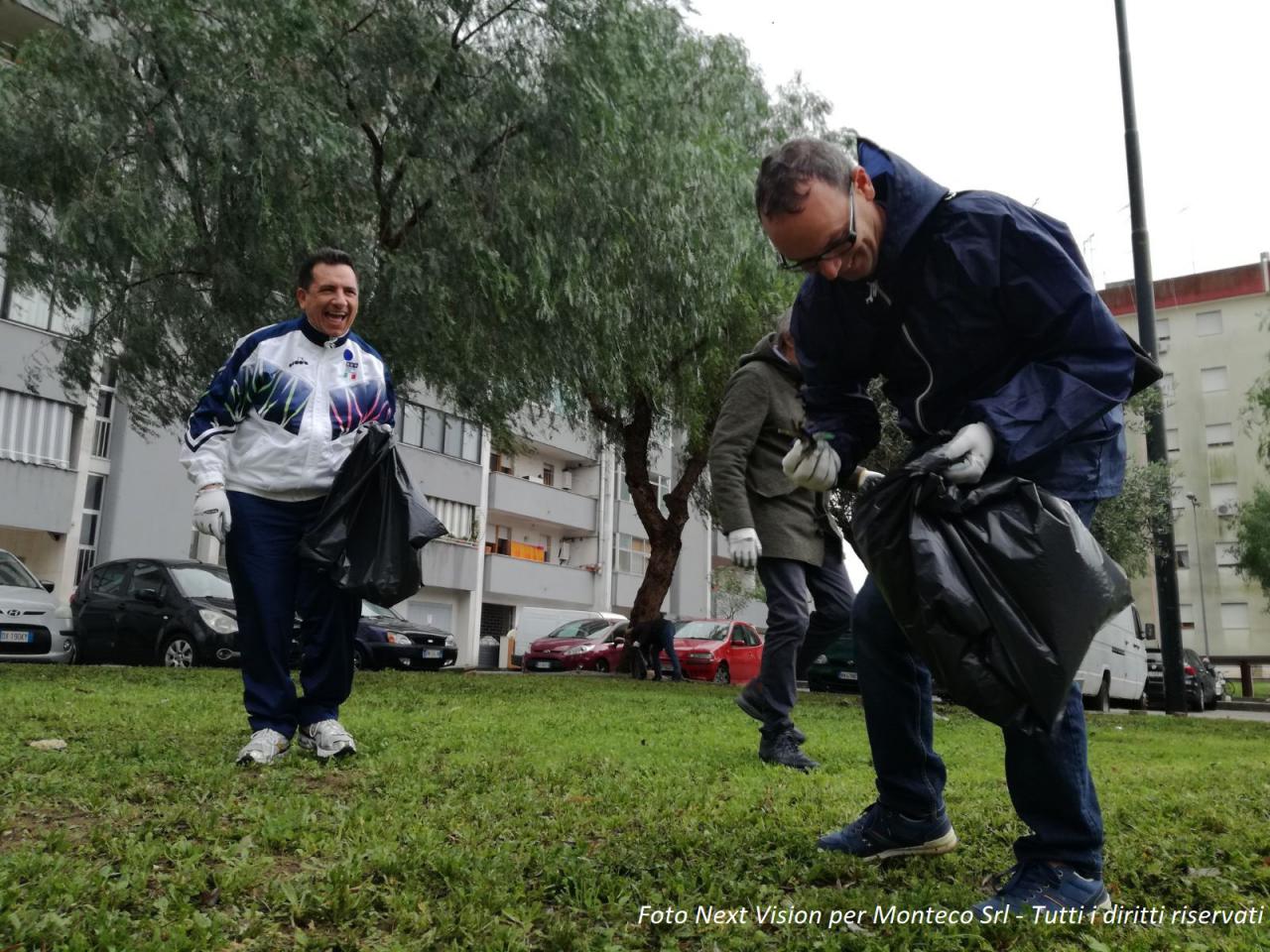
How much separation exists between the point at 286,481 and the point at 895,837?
8.64 feet

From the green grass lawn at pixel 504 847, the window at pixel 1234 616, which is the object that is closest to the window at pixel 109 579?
the green grass lawn at pixel 504 847

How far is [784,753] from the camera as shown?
4582mm

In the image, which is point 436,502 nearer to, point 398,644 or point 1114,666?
point 398,644

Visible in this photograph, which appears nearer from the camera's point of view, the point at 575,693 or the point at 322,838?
the point at 322,838

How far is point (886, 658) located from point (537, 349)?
9682 millimetres

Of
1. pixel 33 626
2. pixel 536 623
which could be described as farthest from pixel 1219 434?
pixel 33 626

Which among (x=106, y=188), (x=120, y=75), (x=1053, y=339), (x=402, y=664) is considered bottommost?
(x=402, y=664)

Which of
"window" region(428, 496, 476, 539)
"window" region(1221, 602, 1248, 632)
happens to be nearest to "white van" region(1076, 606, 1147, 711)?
"window" region(428, 496, 476, 539)

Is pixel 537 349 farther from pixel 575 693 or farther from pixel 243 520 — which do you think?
pixel 243 520

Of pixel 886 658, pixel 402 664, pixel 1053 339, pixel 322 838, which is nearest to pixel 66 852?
pixel 322 838

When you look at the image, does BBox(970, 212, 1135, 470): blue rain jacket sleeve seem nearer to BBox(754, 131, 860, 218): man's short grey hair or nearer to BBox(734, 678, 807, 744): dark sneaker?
BBox(754, 131, 860, 218): man's short grey hair

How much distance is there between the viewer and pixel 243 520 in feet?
13.4

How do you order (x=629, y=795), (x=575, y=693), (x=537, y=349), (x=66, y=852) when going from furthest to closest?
(x=537, y=349) < (x=575, y=693) < (x=629, y=795) < (x=66, y=852)

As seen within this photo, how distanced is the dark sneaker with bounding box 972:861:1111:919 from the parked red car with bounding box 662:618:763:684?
19.4 metres
